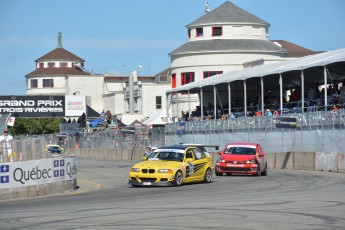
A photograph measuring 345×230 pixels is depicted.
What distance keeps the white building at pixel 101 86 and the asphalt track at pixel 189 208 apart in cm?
6543

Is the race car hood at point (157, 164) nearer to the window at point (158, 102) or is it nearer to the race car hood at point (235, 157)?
the race car hood at point (235, 157)

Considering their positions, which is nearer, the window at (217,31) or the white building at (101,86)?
the window at (217,31)

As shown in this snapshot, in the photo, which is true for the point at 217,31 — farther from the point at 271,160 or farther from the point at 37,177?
the point at 37,177

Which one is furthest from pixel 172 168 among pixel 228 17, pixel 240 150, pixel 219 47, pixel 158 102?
pixel 158 102

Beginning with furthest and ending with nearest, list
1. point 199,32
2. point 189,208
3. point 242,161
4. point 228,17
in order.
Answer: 1. point 199,32
2. point 228,17
3. point 242,161
4. point 189,208

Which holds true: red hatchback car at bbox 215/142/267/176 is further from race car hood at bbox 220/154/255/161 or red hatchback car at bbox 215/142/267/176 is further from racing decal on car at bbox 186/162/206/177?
racing decal on car at bbox 186/162/206/177

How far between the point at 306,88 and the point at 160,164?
2943cm

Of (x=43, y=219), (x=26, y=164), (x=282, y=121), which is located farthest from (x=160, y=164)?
(x=282, y=121)

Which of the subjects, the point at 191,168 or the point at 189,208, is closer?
the point at 189,208

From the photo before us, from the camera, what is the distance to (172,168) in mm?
27125

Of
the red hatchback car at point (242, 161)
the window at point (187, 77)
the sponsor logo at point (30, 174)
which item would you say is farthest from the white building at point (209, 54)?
the sponsor logo at point (30, 174)

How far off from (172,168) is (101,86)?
328ft

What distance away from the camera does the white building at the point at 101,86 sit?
4114 inches

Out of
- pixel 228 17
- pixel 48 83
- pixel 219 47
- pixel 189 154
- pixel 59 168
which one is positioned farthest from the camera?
pixel 48 83
